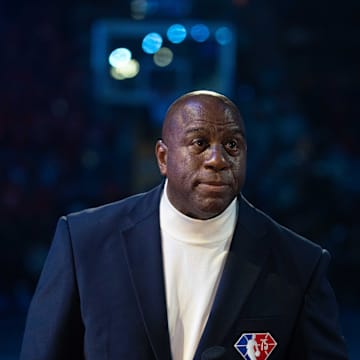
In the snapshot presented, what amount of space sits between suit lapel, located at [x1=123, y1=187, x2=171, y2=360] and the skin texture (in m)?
0.10

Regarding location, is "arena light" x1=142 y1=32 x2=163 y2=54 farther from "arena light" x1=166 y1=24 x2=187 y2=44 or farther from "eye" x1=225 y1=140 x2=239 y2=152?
"eye" x1=225 y1=140 x2=239 y2=152

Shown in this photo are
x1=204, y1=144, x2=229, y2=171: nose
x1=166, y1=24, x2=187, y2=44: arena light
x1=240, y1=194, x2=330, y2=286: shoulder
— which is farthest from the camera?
x1=166, y1=24, x2=187, y2=44: arena light

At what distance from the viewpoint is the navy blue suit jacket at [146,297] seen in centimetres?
141

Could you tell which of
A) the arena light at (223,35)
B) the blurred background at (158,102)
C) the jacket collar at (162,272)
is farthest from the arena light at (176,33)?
the jacket collar at (162,272)

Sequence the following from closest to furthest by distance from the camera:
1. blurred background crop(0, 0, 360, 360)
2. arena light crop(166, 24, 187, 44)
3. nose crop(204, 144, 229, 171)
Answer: nose crop(204, 144, 229, 171) < blurred background crop(0, 0, 360, 360) < arena light crop(166, 24, 187, 44)

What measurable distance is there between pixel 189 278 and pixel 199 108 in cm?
30

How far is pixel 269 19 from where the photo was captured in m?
→ 6.16

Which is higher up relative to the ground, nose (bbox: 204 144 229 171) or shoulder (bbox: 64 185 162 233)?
nose (bbox: 204 144 229 171)

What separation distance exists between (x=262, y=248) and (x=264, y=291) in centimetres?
9

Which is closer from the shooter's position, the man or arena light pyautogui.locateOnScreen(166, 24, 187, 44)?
the man

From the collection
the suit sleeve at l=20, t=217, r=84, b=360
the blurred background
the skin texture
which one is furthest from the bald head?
the blurred background

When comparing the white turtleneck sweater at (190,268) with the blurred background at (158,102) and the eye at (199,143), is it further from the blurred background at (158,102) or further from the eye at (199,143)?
the blurred background at (158,102)

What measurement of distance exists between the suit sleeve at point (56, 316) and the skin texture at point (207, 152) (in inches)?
9.8

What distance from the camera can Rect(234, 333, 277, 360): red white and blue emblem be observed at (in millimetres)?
1414
